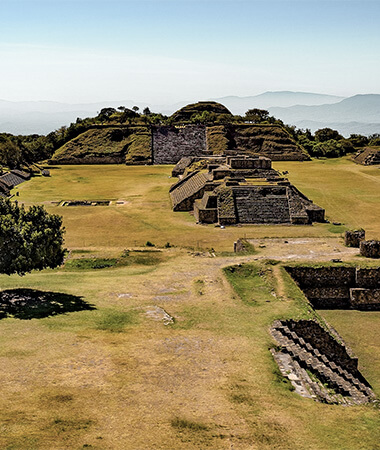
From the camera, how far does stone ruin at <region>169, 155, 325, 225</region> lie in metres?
50.4

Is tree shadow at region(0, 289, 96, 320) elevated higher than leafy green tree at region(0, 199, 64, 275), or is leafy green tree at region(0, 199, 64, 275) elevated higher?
leafy green tree at region(0, 199, 64, 275)

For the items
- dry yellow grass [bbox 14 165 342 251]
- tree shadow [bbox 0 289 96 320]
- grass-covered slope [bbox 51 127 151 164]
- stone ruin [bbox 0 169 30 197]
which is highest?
grass-covered slope [bbox 51 127 151 164]

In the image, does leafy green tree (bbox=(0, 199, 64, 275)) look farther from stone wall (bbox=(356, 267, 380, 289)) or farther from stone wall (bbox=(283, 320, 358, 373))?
stone wall (bbox=(356, 267, 380, 289))

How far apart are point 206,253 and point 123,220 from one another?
1679cm

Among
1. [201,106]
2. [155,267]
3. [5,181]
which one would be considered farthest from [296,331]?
[201,106]

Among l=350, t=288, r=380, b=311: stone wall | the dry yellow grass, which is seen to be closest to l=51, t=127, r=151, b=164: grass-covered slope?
the dry yellow grass

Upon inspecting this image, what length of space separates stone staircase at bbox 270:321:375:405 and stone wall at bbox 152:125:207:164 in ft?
275

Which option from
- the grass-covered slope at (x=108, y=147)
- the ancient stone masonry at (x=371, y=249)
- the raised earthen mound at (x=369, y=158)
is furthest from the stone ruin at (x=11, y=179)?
the raised earthen mound at (x=369, y=158)

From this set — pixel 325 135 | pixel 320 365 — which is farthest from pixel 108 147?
pixel 320 365

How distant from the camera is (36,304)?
991 inches

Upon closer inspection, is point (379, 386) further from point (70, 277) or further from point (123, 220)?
point (123, 220)

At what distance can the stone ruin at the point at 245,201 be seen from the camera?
5044 cm

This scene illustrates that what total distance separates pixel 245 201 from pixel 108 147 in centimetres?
6524

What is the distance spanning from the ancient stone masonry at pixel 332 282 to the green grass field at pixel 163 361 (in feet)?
3.10
